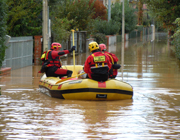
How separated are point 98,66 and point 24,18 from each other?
430 inches

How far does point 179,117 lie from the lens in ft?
27.9

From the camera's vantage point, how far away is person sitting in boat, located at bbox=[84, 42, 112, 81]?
1064 cm

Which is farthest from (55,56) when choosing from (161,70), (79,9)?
(79,9)

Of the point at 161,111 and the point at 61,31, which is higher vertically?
the point at 61,31

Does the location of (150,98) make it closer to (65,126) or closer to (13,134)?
(65,126)

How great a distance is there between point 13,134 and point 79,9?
2577 cm

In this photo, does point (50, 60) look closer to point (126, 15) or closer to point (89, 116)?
point (89, 116)

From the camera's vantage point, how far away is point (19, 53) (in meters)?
19.9

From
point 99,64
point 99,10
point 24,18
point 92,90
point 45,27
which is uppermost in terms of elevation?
point 99,10

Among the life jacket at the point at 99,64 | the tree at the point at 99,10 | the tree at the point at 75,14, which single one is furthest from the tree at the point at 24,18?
the tree at the point at 99,10

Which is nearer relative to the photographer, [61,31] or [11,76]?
[11,76]

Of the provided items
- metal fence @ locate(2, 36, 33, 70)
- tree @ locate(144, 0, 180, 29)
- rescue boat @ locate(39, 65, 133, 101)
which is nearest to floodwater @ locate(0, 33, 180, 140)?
rescue boat @ locate(39, 65, 133, 101)

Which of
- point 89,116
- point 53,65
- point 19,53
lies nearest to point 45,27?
point 19,53

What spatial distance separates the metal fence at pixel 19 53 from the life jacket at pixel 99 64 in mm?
7984
